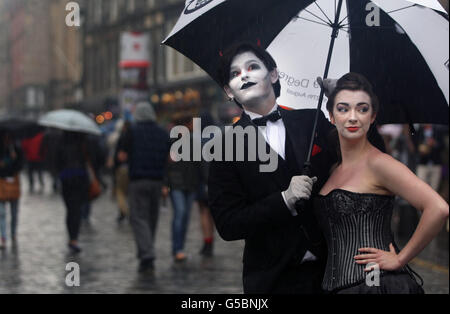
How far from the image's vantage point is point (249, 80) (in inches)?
167

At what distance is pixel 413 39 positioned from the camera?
463 centimetres

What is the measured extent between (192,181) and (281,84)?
7132mm

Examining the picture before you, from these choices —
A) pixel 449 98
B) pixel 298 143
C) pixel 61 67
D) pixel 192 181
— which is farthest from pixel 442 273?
pixel 61 67

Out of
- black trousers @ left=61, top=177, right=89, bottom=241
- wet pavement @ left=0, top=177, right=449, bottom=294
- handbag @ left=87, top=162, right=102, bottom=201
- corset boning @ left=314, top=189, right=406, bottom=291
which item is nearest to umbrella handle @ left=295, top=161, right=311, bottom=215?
corset boning @ left=314, top=189, right=406, bottom=291

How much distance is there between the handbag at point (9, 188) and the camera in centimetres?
1312

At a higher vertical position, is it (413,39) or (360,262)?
(413,39)

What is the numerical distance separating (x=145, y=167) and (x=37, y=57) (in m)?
82.8

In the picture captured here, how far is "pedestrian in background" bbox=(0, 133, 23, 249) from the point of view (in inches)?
517

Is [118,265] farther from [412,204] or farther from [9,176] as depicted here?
[412,204]

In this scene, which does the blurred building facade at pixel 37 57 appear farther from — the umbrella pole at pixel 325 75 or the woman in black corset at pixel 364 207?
the woman in black corset at pixel 364 207

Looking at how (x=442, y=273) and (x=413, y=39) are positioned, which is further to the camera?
(x=442, y=273)

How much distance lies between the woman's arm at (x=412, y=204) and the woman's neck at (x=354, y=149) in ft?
0.44
